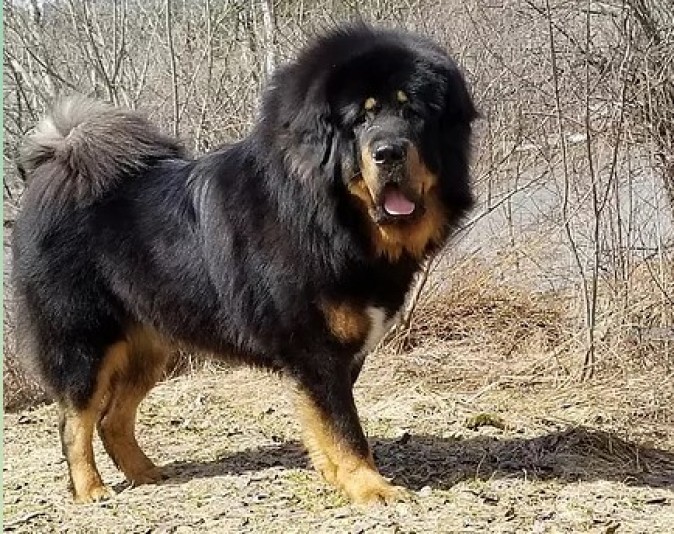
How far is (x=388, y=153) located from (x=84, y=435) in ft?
6.53

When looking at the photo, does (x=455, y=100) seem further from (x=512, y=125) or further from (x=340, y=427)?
(x=512, y=125)

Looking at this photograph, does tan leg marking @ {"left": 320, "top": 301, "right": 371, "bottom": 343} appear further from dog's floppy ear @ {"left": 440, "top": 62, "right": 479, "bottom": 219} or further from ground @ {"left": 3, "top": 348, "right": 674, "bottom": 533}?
dog's floppy ear @ {"left": 440, "top": 62, "right": 479, "bottom": 219}

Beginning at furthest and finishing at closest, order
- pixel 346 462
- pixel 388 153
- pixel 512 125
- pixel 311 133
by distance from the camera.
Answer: pixel 512 125 → pixel 346 462 → pixel 311 133 → pixel 388 153

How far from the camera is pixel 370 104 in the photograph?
3.44 meters

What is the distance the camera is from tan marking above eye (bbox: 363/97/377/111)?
3.44 metres

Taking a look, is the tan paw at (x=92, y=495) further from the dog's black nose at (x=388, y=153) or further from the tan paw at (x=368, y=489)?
the dog's black nose at (x=388, y=153)

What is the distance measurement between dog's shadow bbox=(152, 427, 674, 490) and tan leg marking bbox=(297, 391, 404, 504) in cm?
35

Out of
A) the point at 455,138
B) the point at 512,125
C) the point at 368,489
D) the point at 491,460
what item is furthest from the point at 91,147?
the point at 512,125

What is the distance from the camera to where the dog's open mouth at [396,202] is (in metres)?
3.37

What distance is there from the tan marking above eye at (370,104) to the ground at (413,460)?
1218 mm

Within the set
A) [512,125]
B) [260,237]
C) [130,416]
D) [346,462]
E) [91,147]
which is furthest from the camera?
[512,125]

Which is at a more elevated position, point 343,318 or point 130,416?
point 343,318

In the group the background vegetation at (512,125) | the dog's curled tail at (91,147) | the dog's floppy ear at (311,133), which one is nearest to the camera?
the dog's floppy ear at (311,133)

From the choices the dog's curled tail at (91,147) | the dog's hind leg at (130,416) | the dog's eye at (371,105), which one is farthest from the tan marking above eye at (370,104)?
the dog's hind leg at (130,416)
